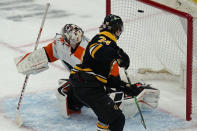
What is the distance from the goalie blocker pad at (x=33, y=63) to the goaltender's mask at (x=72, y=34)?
31 cm

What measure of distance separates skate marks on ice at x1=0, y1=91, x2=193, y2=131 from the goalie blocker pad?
43cm

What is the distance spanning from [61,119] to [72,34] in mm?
818

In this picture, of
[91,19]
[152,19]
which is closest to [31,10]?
[91,19]

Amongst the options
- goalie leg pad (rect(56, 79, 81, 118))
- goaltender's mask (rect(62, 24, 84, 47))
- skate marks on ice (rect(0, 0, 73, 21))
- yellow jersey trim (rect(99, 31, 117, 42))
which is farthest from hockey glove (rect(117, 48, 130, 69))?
skate marks on ice (rect(0, 0, 73, 21))

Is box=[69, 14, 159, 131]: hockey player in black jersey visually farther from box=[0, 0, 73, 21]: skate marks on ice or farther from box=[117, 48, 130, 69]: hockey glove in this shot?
box=[0, 0, 73, 21]: skate marks on ice

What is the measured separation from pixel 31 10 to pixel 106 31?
5.27 m

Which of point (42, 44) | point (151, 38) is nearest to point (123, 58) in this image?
point (151, 38)

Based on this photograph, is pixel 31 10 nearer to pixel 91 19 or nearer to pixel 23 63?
pixel 91 19

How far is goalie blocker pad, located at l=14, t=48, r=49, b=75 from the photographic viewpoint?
17.5ft

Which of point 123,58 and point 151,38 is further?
point 151,38

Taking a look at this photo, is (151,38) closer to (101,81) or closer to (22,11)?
(101,81)

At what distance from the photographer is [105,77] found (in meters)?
4.66

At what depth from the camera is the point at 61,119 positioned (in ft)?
17.7

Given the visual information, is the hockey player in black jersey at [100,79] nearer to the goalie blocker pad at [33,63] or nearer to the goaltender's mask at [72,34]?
the goaltender's mask at [72,34]
